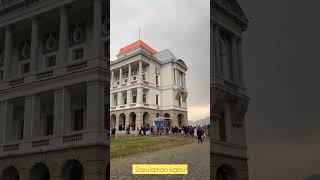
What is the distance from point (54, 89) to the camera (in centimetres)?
860

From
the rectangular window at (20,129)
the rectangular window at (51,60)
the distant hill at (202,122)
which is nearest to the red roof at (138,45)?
the distant hill at (202,122)

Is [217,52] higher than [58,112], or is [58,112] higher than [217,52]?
[217,52]

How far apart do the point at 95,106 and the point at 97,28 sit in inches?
57.5

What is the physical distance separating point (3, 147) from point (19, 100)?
102 centimetres

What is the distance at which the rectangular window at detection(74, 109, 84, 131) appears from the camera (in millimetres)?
8172

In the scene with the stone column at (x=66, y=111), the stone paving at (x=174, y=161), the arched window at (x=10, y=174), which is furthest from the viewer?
the arched window at (x=10, y=174)

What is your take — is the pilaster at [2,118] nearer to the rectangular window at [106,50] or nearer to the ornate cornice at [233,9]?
the rectangular window at [106,50]

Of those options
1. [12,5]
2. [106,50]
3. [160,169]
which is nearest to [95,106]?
[106,50]

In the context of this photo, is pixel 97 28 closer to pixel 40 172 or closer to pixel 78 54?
pixel 78 54

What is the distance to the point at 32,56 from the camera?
8914 mm

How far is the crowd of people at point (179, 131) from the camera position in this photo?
661 cm

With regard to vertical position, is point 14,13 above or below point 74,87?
above

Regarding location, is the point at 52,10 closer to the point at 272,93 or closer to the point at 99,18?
the point at 99,18

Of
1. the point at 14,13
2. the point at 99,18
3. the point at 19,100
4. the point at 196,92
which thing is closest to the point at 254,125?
the point at 196,92
